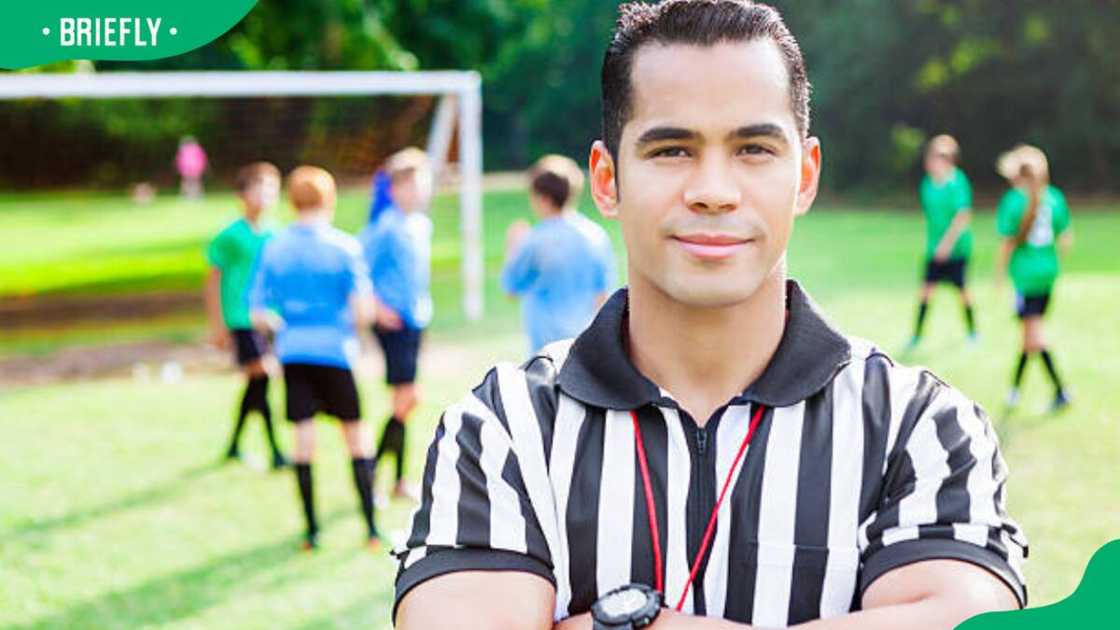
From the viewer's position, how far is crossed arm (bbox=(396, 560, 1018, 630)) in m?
1.80

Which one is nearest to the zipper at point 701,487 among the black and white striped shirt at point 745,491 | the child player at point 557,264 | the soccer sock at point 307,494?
the black and white striped shirt at point 745,491

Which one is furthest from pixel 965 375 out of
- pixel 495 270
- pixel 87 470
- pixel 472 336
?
pixel 495 270

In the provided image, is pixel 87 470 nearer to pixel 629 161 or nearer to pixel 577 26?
pixel 629 161

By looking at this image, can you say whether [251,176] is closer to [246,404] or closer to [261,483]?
[246,404]

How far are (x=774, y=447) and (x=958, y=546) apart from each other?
0.28 meters

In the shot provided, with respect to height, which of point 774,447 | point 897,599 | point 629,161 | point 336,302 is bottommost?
point 336,302

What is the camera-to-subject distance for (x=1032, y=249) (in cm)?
935

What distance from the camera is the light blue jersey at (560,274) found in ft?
24.5

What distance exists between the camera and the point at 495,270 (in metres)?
20.9

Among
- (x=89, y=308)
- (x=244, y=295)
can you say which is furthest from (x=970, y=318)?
(x=89, y=308)

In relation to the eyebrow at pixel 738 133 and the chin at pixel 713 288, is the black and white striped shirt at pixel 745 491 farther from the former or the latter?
the eyebrow at pixel 738 133

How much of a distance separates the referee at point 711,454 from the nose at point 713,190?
0.01 meters

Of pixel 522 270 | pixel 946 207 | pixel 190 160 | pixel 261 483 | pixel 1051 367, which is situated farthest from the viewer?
pixel 190 160

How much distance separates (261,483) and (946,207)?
6.81 meters
